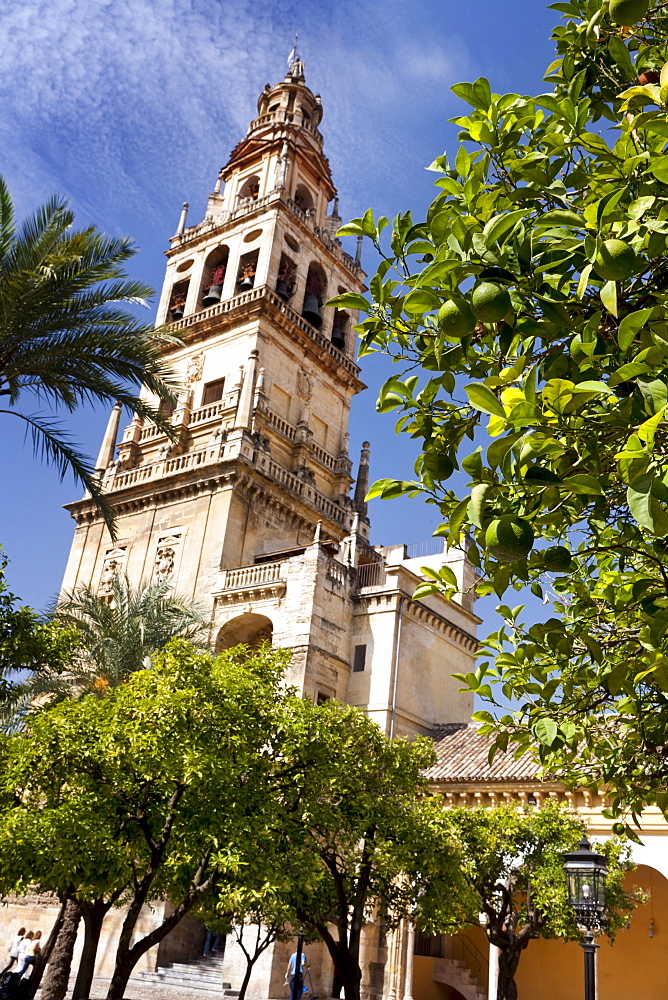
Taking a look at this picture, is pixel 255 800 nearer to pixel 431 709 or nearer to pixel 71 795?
pixel 71 795

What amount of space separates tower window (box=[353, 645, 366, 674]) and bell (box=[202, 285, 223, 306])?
1720 centimetres

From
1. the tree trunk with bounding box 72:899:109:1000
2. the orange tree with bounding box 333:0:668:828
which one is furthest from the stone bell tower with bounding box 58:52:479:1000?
the orange tree with bounding box 333:0:668:828

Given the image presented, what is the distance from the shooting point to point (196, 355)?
35031mm

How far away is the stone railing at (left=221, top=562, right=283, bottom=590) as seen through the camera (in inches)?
1042

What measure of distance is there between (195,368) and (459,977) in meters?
23.8

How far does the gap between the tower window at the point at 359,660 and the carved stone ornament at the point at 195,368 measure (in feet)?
45.1

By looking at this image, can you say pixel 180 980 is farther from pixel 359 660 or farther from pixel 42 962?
pixel 359 660

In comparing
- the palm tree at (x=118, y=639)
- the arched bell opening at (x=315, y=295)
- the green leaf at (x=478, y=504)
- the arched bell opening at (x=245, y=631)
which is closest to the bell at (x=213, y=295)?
the arched bell opening at (x=315, y=295)

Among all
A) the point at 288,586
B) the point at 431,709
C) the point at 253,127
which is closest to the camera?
the point at 288,586

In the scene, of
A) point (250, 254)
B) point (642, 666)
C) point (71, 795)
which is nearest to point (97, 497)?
point (71, 795)

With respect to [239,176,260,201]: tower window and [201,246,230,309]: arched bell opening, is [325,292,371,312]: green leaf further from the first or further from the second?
[239,176,260,201]: tower window

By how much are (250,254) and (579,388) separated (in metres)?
35.7

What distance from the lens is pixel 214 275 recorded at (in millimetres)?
37906

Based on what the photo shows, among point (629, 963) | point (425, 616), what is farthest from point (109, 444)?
point (629, 963)
